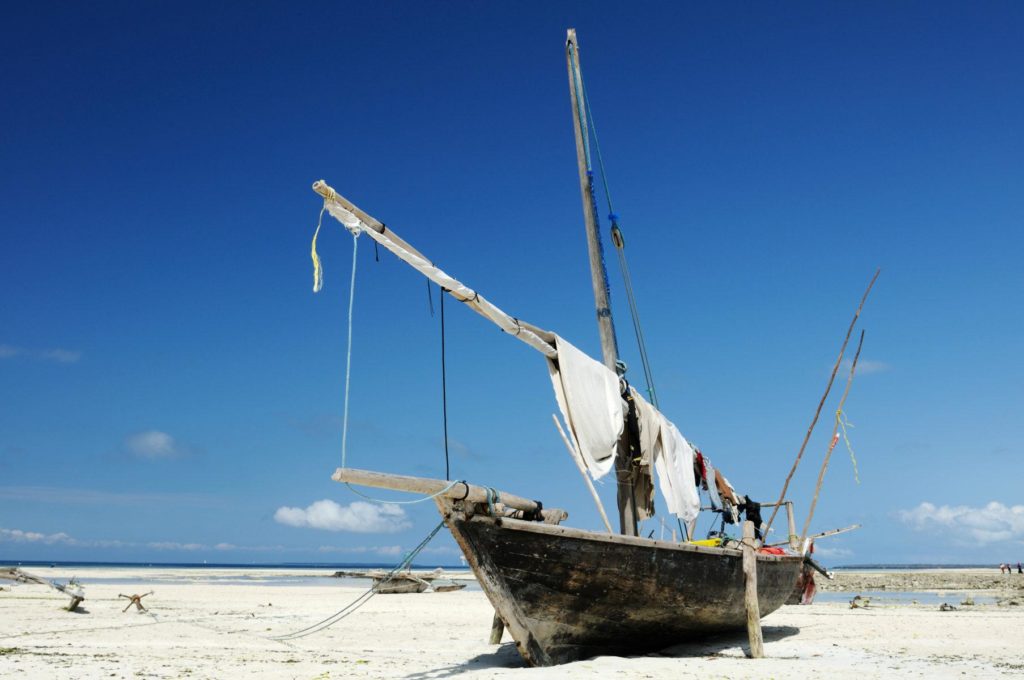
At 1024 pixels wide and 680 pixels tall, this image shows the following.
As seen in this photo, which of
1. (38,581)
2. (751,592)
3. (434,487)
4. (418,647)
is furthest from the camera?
(38,581)

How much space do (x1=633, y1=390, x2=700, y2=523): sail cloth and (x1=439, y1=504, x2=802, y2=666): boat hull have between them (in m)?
2.58

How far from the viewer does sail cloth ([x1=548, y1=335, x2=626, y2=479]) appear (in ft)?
38.1

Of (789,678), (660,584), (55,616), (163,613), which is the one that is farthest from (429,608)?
(789,678)

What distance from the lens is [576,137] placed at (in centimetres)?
1571

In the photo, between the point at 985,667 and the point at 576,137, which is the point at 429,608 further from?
the point at 985,667

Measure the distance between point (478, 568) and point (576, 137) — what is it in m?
9.98

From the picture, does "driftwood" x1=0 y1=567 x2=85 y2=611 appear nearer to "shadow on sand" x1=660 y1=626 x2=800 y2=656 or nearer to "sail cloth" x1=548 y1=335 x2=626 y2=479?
"sail cloth" x1=548 y1=335 x2=626 y2=479

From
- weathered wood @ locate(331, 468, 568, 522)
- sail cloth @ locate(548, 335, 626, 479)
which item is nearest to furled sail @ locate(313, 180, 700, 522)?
sail cloth @ locate(548, 335, 626, 479)

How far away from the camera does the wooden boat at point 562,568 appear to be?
8430 millimetres

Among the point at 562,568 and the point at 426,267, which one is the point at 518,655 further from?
the point at 426,267

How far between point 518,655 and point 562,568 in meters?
2.50

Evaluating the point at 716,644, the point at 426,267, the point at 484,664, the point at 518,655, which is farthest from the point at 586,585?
the point at 426,267

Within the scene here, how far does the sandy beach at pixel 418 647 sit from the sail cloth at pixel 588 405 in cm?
299

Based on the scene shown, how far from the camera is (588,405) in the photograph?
11875mm
